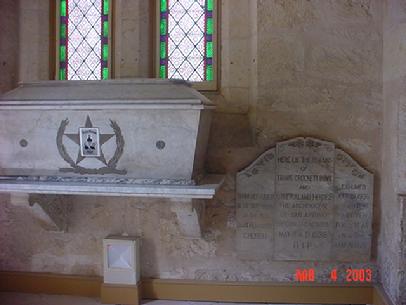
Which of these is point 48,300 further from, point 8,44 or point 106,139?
point 8,44

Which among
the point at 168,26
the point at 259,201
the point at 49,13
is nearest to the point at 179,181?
the point at 259,201

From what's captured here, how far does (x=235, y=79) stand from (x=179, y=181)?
42.9 inches

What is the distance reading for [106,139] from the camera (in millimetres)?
2730

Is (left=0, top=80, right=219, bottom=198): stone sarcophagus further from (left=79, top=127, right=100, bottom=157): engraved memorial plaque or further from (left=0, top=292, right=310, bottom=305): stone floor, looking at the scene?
(left=0, top=292, right=310, bottom=305): stone floor

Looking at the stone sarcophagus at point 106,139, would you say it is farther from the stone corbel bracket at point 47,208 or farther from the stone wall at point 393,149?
the stone wall at point 393,149

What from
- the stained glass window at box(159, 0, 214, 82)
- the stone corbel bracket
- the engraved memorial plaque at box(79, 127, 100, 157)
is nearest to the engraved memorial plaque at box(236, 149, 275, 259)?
the stained glass window at box(159, 0, 214, 82)

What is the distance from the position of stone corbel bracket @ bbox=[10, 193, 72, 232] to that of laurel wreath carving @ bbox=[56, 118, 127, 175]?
374 mm

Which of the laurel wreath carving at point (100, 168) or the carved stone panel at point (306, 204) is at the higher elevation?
the laurel wreath carving at point (100, 168)

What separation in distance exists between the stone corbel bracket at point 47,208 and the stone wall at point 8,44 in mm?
982

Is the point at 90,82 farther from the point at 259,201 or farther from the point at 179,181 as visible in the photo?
the point at 259,201

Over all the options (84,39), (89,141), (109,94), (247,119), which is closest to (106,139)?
(89,141)

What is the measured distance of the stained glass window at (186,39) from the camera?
3494 mm

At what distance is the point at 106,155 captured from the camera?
275 centimetres

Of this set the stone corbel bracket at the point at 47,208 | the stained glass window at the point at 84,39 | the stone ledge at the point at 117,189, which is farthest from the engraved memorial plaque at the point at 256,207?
the stained glass window at the point at 84,39
